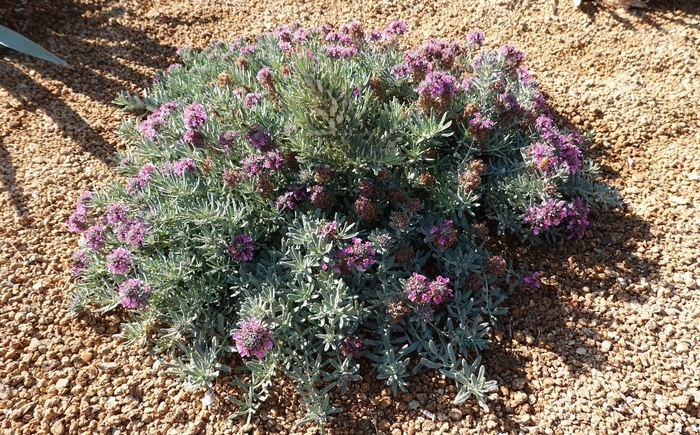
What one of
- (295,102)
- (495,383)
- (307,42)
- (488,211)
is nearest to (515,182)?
(488,211)

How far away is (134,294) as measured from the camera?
9.08 ft

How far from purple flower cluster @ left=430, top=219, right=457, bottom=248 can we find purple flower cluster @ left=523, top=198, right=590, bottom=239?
519mm

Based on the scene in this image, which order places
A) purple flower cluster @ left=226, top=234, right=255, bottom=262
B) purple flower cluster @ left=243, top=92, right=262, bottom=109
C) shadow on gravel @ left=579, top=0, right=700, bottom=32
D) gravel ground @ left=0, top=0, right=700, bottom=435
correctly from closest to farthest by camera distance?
gravel ground @ left=0, top=0, right=700, bottom=435
purple flower cluster @ left=226, top=234, right=255, bottom=262
purple flower cluster @ left=243, top=92, right=262, bottom=109
shadow on gravel @ left=579, top=0, right=700, bottom=32

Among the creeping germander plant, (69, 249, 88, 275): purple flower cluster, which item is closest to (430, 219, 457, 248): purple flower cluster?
the creeping germander plant

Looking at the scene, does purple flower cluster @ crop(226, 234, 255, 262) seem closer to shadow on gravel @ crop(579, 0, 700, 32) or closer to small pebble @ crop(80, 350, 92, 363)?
small pebble @ crop(80, 350, 92, 363)

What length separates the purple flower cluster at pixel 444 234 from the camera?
9.73 ft

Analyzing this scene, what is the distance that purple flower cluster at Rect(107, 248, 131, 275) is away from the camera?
287cm

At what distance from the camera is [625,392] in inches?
105

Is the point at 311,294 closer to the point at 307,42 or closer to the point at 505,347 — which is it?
the point at 505,347

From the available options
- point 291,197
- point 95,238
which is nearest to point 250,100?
point 291,197

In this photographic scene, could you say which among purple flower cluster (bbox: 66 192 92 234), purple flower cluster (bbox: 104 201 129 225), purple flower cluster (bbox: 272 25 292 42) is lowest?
purple flower cluster (bbox: 66 192 92 234)

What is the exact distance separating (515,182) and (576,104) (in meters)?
1.58

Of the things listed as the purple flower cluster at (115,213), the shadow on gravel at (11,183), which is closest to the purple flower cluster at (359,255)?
the purple flower cluster at (115,213)

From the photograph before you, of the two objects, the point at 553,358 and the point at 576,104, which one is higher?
the point at 576,104
